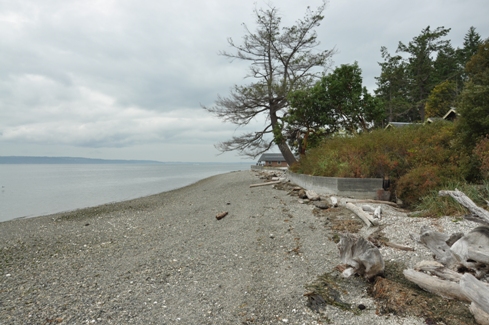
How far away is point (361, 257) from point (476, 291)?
1.51 m

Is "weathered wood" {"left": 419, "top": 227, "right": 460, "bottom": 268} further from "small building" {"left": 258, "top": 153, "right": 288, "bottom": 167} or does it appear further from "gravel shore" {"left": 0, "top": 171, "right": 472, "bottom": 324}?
"small building" {"left": 258, "top": 153, "right": 288, "bottom": 167}

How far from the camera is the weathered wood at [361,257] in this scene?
4.40 meters

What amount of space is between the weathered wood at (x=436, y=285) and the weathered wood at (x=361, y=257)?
0.42 metres

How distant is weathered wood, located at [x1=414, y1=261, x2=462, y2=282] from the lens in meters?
3.81

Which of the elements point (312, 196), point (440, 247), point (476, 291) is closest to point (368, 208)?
point (312, 196)

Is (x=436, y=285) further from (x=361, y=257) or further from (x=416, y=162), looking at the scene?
(x=416, y=162)

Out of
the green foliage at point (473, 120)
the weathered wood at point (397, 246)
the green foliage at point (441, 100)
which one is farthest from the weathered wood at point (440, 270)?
the green foliage at point (441, 100)

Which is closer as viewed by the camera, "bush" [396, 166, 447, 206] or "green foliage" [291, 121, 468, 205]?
"bush" [396, 166, 447, 206]

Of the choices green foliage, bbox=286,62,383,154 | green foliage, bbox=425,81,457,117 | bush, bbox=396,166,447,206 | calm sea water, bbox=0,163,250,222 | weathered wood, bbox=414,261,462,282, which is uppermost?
green foliage, bbox=425,81,457,117

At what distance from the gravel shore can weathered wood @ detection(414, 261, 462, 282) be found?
2.43 ft

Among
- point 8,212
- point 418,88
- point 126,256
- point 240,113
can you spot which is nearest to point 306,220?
point 126,256

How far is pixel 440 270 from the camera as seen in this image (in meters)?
4.00

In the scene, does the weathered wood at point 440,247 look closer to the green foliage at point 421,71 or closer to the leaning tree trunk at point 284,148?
the leaning tree trunk at point 284,148

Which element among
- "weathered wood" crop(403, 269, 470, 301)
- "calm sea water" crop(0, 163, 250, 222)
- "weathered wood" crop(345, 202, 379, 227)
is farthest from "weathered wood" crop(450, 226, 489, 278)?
"calm sea water" crop(0, 163, 250, 222)
